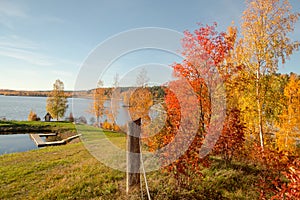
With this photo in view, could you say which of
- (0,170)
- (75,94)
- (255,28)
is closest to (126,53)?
(75,94)

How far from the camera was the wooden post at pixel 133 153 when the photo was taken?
370 centimetres

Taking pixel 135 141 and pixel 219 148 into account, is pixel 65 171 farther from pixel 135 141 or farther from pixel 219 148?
pixel 219 148

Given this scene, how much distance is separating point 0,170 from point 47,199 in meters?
4.11

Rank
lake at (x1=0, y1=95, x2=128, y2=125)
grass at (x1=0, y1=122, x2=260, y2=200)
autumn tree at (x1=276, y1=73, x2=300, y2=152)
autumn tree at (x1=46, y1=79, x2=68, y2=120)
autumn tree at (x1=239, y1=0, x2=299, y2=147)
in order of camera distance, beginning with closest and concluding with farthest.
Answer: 1. grass at (x1=0, y1=122, x2=260, y2=200)
2. lake at (x1=0, y1=95, x2=128, y2=125)
3. autumn tree at (x1=239, y1=0, x2=299, y2=147)
4. autumn tree at (x1=276, y1=73, x2=300, y2=152)
5. autumn tree at (x1=46, y1=79, x2=68, y2=120)

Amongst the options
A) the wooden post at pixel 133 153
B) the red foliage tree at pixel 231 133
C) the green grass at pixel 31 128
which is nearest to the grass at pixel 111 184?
the wooden post at pixel 133 153

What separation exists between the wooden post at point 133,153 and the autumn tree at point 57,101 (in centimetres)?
3478

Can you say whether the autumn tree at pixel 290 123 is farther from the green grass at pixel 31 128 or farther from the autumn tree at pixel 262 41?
the green grass at pixel 31 128

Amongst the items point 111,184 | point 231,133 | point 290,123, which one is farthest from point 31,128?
point 290,123

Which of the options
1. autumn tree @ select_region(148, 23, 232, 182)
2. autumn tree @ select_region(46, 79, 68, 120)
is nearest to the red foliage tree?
autumn tree @ select_region(148, 23, 232, 182)

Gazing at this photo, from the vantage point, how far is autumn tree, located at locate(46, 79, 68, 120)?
3488 cm

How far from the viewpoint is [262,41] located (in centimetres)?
914

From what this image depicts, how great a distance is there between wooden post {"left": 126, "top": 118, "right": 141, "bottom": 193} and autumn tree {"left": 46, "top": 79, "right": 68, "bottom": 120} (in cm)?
3478

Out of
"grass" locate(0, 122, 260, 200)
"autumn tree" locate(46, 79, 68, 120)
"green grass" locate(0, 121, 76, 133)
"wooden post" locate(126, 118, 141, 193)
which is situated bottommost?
"green grass" locate(0, 121, 76, 133)

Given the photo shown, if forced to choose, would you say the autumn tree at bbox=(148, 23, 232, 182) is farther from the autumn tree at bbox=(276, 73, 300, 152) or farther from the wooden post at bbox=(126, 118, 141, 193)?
the autumn tree at bbox=(276, 73, 300, 152)
